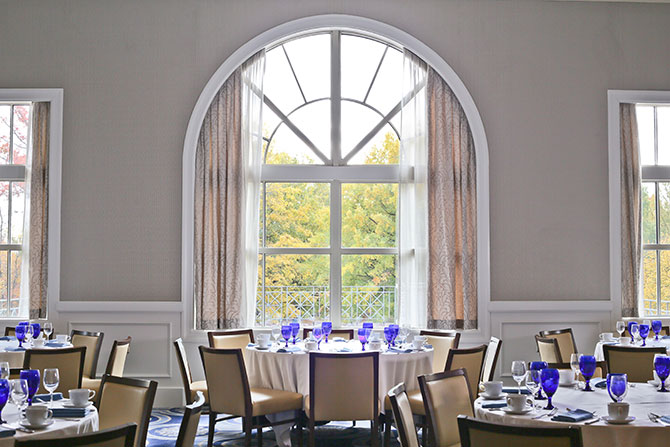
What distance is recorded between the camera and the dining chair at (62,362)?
198 inches

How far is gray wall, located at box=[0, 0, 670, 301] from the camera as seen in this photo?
23.4 feet

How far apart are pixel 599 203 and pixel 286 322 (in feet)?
11.9

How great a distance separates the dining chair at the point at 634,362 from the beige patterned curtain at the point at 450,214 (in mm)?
2276

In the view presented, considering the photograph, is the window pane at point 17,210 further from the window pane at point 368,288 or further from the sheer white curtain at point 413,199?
the sheer white curtain at point 413,199

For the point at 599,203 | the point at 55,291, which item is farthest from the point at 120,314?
the point at 599,203

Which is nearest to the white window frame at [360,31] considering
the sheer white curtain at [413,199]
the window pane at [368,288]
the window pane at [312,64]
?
the window pane at [312,64]

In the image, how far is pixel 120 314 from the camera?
705cm

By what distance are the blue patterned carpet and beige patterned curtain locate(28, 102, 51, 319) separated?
191cm

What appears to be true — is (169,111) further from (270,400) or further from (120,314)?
(270,400)

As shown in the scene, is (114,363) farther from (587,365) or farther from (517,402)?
(587,365)

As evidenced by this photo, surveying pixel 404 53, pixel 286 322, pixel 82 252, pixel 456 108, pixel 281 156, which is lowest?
pixel 286 322

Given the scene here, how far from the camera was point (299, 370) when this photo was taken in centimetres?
547

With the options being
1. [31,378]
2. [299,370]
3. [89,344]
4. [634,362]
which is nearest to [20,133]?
[89,344]

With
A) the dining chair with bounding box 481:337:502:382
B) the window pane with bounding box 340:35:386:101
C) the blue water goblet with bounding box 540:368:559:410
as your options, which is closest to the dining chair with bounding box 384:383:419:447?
the blue water goblet with bounding box 540:368:559:410
